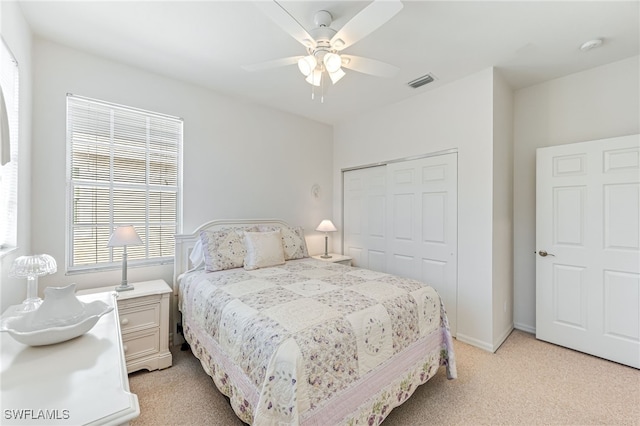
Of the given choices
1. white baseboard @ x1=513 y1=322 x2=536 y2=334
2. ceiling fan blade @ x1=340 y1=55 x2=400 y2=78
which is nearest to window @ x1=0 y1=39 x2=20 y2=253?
ceiling fan blade @ x1=340 y1=55 x2=400 y2=78

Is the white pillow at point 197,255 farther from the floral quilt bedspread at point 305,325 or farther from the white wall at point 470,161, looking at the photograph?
the white wall at point 470,161

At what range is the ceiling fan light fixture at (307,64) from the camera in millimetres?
1924

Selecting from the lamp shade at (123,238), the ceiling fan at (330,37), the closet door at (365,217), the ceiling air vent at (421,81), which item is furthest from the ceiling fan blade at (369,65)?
the lamp shade at (123,238)

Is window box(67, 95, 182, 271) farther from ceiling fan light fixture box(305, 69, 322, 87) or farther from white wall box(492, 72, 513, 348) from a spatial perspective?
white wall box(492, 72, 513, 348)

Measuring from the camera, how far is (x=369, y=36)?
218 cm

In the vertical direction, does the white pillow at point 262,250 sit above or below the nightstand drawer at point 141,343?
above

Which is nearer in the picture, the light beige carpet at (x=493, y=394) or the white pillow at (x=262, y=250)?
the light beige carpet at (x=493, y=394)

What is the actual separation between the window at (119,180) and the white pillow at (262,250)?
0.85m

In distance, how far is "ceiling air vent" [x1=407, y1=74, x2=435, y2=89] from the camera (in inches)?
112

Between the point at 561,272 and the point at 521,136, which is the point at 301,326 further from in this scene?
the point at 521,136

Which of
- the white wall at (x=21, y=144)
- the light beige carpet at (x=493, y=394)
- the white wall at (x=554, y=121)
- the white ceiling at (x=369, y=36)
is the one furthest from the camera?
the white wall at (x=554, y=121)

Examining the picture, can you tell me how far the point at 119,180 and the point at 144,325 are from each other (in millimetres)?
1405

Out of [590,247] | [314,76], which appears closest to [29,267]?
[314,76]

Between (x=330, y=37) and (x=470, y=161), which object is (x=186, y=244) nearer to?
(x=330, y=37)
